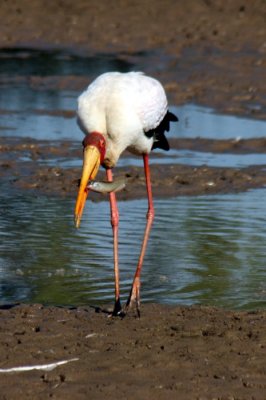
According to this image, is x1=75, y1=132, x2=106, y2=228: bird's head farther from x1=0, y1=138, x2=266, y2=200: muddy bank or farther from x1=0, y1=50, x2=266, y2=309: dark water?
x1=0, y1=138, x2=266, y2=200: muddy bank

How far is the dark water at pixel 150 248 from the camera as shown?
23.5 feet

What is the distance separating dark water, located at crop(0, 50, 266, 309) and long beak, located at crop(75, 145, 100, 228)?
0.89 meters

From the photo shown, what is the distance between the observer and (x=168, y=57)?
17.9 meters

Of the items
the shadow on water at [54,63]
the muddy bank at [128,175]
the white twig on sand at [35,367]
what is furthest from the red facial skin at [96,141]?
the shadow on water at [54,63]

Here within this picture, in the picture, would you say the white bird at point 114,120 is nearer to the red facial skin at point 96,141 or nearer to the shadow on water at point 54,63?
the red facial skin at point 96,141

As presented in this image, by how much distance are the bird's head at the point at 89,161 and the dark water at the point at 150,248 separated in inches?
35.8

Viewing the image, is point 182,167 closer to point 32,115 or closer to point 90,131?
point 32,115

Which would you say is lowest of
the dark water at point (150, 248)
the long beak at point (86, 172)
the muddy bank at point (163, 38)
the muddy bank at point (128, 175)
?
the muddy bank at point (163, 38)

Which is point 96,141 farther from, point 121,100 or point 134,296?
point 134,296

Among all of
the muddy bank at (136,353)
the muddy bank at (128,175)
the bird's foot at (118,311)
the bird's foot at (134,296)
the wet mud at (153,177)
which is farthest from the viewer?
the muddy bank at (128,175)

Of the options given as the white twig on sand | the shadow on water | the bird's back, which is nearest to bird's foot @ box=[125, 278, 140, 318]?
the bird's back

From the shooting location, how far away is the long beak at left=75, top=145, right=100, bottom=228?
6.16 m

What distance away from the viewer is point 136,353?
5.57 meters

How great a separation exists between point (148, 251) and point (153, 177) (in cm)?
257
